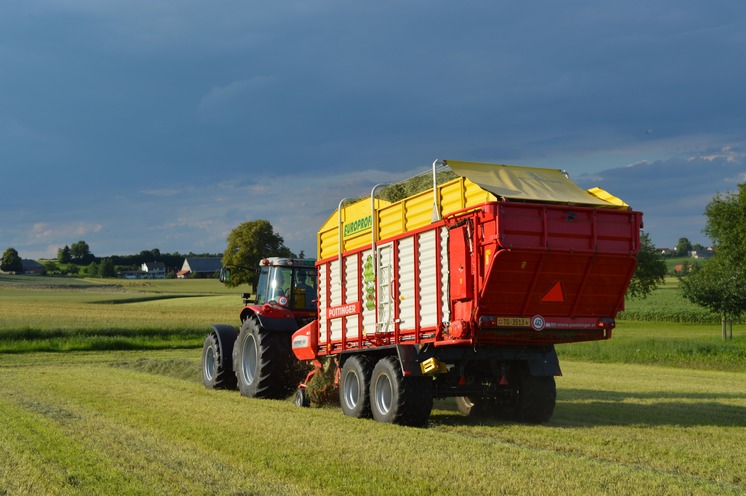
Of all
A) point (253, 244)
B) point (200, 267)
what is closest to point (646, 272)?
point (253, 244)

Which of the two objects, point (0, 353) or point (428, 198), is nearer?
point (428, 198)

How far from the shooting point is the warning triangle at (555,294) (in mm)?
10523

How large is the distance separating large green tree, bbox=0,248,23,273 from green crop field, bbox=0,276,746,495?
10486 cm

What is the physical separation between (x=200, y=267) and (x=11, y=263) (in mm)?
27358

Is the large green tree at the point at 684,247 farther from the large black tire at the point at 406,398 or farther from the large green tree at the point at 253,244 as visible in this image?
the large black tire at the point at 406,398

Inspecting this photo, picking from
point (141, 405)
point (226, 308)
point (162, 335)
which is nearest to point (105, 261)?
point (226, 308)

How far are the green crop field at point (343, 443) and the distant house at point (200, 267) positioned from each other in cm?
9033

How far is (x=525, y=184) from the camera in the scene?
1095 centimetres

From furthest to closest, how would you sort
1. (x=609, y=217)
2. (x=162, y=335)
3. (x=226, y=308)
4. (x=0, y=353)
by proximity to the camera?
(x=226, y=308)
(x=162, y=335)
(x=0, y=353)
(x=609, y=217)

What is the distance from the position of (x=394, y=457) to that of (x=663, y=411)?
21.1ft

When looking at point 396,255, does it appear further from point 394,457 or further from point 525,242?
point 394,457

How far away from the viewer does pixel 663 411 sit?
13.0 meters

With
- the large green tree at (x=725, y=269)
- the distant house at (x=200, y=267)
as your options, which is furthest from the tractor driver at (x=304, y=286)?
the distant house at (x=200, y=267)

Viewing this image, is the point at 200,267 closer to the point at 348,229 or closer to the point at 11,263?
the point at 11,263
